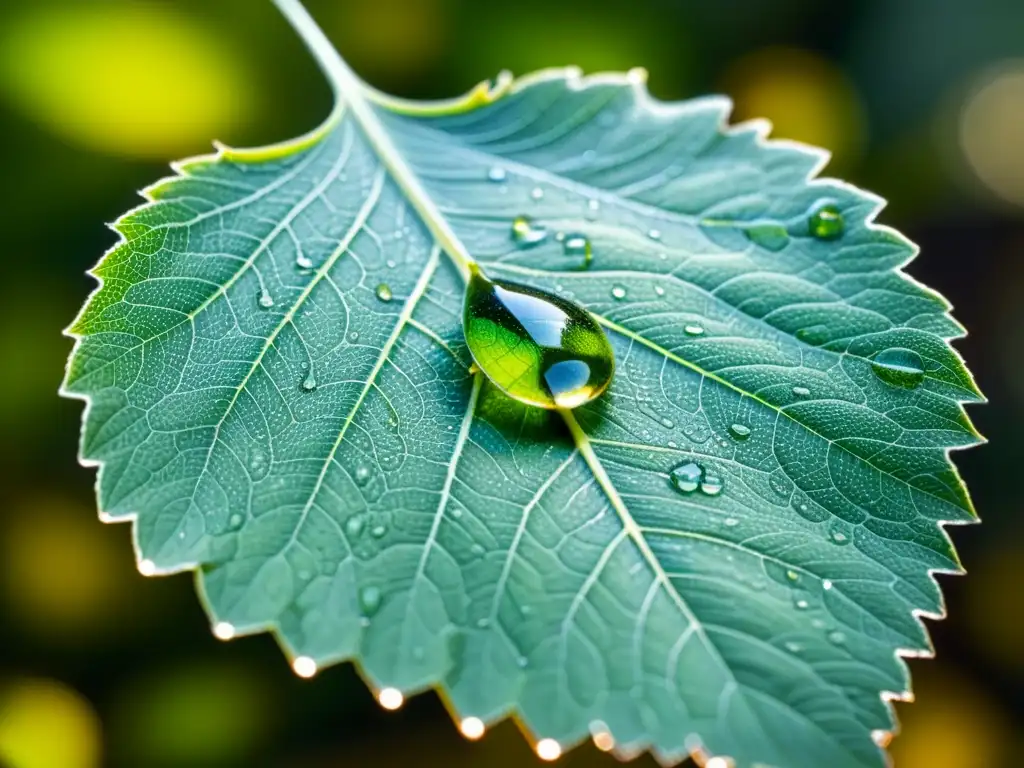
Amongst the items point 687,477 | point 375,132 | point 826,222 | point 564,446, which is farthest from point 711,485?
point 375,132

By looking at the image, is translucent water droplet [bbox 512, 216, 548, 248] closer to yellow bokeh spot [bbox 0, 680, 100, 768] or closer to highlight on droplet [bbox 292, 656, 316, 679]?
highlight on droplet [bbox 292, 656, 316, 679]

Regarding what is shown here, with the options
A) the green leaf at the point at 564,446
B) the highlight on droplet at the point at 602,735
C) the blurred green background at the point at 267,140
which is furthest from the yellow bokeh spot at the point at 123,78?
the highlight on droplet at the point at 602,735

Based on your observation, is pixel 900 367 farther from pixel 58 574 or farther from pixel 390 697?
pixel 58 574

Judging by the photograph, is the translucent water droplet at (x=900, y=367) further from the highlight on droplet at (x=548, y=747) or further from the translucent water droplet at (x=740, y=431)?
the highlight on droplet at (x=548, y=747)

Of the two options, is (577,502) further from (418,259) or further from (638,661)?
(418,259)

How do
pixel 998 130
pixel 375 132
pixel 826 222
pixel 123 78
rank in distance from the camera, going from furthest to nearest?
pixel 998 130 < pixel 123 78 < pixel 375 132 < pixel 826 222

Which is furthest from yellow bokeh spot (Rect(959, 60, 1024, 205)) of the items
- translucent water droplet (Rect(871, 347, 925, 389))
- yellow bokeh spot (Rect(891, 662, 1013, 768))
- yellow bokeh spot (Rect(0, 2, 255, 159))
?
yellow bokeh spot (Rect(0, 2, 255, 159))

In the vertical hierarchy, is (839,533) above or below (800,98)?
below
